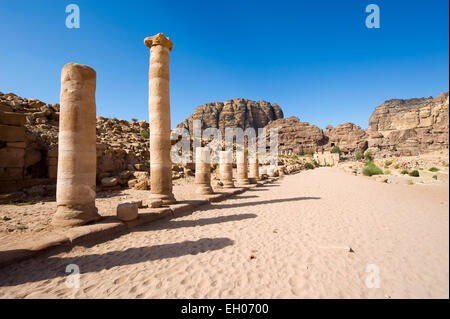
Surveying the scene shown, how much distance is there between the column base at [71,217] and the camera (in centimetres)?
568

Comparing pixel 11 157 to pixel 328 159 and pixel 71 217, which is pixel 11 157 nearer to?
pixel 71 217

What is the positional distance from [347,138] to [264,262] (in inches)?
3754

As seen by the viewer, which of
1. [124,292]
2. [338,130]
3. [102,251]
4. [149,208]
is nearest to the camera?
[124,292]

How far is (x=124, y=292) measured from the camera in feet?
10.5

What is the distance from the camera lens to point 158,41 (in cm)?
873

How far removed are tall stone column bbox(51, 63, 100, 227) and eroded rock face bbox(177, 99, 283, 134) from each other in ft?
349

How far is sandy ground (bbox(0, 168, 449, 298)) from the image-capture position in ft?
6.54

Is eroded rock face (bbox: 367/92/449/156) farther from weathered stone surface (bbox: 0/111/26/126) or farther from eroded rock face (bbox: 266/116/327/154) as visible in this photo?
weathered stone surface (bbox: 0/111/26/126)

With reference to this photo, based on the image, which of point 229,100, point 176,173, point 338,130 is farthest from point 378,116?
point 176,173

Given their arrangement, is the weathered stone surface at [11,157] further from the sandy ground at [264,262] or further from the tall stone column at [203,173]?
the sandy ground at [264,262]

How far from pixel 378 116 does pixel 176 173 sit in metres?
152
